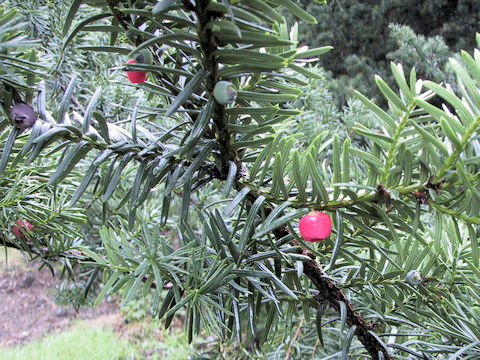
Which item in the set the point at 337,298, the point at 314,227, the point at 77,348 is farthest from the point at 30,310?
the point at 314,227

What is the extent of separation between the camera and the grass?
9.11ft

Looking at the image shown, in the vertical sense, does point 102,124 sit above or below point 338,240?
above

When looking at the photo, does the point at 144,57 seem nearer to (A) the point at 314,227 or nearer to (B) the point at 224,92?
(B) the point at 224,92

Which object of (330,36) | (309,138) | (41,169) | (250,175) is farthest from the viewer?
(330,36)

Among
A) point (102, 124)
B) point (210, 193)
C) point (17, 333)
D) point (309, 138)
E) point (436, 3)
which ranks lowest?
point (17, 333)

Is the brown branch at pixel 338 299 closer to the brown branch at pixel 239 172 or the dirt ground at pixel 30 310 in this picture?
the brown branch at pixel 239 172

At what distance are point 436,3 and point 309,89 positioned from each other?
3072mm

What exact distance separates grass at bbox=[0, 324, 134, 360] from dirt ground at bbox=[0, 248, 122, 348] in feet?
0.71

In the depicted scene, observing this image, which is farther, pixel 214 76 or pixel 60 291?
pixel 60 291

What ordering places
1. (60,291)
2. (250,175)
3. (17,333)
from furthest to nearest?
(17,333) → (60,291) → (250,175)

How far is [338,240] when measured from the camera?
14.1 inches

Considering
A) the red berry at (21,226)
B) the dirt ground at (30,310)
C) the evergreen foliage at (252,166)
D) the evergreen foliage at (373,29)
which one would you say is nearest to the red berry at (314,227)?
the evergreen foliage at (252,166)

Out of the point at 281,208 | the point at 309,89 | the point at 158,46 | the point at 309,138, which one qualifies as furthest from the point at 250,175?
the point at 309,89

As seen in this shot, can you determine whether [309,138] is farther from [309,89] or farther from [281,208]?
[281,208]
